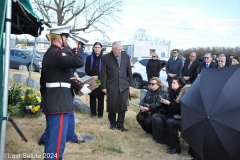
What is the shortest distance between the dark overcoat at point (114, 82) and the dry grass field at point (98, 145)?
531mm

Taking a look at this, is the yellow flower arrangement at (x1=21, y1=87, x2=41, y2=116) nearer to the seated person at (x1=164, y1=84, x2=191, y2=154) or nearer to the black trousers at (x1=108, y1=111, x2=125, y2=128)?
the black trousers at (x1=108, y1=111, x2=125, y2=128)

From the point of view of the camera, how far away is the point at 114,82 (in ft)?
18.4

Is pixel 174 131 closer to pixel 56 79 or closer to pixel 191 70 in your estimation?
pixel 56 79

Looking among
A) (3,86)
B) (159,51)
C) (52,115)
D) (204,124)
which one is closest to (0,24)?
(3,86)

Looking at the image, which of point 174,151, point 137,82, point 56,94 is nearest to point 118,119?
point 174,151

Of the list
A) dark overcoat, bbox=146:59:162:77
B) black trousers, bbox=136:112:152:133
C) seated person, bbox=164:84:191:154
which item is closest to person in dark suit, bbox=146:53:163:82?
dark overcoat, bbox=146:59:162:77

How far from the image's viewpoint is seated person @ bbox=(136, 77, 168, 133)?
5.38m

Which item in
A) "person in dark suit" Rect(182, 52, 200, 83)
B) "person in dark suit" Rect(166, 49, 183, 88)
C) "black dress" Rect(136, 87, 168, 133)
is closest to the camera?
"black dress" Rect(136, 87, 168, 133)

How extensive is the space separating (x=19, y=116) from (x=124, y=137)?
235cm

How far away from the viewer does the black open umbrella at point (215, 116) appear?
271cm

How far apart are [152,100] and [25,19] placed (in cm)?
290

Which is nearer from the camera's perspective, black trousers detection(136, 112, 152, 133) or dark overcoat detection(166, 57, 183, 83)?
black trousers detection(136, 112, 152, 133)

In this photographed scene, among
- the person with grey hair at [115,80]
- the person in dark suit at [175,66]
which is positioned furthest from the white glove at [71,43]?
the person in dark suit at [175,66]

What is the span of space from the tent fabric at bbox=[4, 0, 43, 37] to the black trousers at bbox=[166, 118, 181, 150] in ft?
9.62
